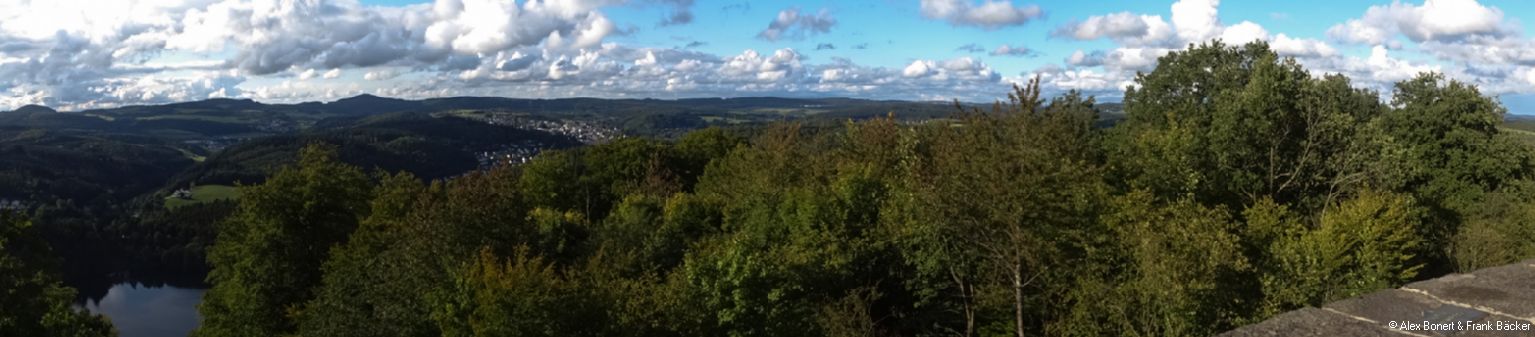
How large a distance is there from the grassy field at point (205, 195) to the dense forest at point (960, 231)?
134 metres

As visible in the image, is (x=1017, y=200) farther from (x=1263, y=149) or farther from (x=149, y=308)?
(x=149, y=308)

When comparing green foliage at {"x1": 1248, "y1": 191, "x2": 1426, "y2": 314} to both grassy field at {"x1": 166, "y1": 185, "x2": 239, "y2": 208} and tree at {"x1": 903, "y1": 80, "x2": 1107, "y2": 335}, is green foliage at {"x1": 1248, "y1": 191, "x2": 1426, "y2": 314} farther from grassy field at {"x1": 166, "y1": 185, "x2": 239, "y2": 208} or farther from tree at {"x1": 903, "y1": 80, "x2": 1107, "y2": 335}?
grassy field at {"x1": 166, "y1": 185, "x2": 239, "y2": 208}

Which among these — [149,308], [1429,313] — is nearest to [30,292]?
[1429,313]

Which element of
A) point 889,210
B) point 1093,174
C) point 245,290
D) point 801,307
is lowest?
point 245,290

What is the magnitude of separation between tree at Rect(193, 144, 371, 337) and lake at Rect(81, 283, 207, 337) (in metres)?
69.8

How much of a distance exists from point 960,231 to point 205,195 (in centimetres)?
18184

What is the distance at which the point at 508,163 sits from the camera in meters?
42.0

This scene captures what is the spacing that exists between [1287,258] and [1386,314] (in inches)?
977

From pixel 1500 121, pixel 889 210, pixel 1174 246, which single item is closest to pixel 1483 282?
pixel 1174 246

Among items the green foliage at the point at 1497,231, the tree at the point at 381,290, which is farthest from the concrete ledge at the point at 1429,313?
the green foliage at the point at 1497,231

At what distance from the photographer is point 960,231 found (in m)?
23.6

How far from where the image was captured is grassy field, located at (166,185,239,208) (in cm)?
15738

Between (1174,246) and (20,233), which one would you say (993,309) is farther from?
(20,233)

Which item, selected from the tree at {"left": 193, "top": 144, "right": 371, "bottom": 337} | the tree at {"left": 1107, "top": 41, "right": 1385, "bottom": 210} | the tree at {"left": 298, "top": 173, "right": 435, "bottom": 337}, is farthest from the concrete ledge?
Answer: the tree at {"left": 193, "top": 144, "right": 371, "bottom": 337}
